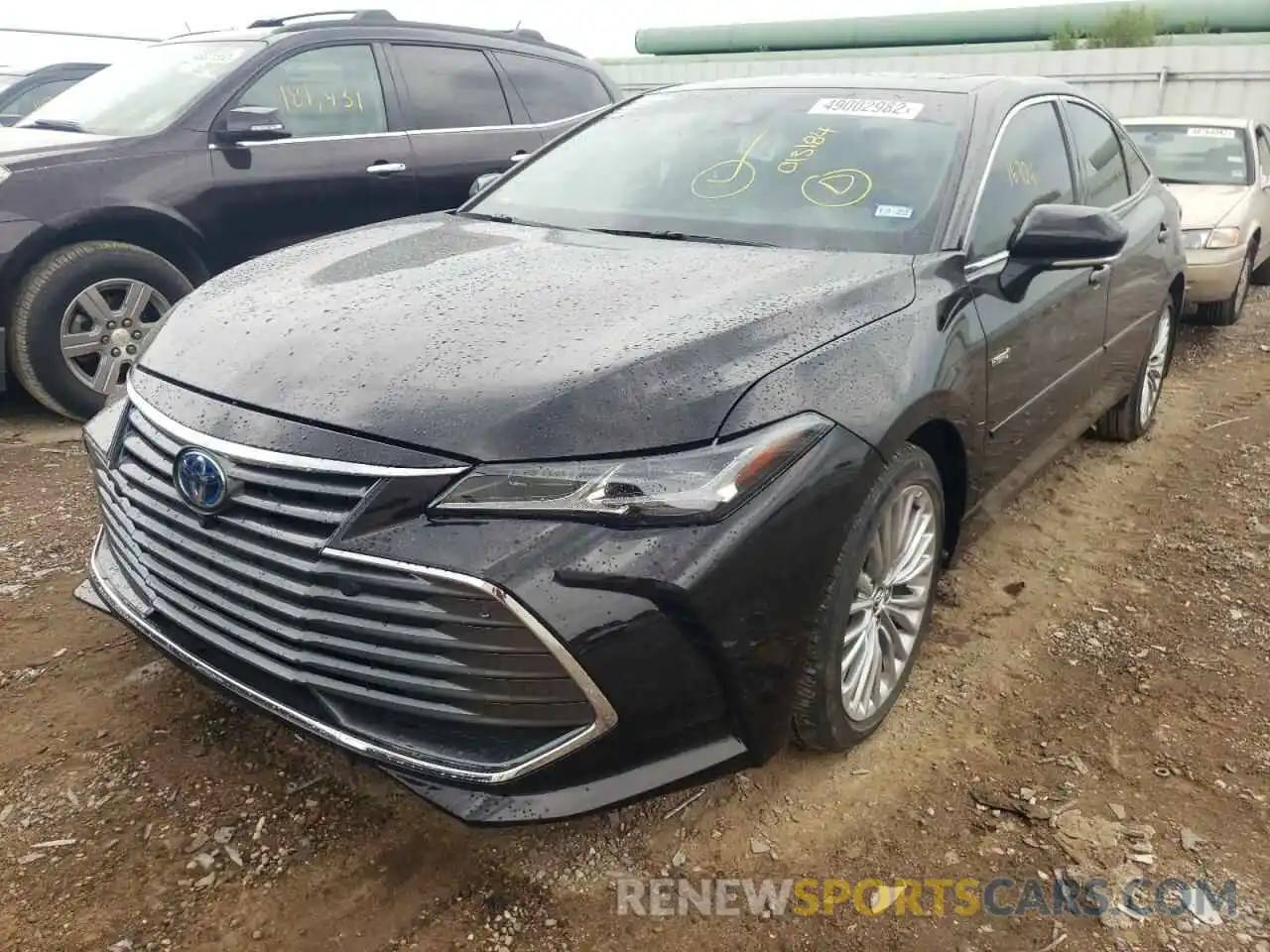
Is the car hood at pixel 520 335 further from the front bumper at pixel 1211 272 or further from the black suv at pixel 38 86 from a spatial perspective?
the black suv at pixel 38 86

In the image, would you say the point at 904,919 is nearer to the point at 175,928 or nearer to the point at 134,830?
the point at 175,928

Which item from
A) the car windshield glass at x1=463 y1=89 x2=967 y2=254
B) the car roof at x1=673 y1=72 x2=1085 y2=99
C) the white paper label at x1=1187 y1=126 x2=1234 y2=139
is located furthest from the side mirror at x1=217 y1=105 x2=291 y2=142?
the white paper label at x1=1187 y1=126 x2=1234 y2=139

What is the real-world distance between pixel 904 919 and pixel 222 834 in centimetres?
144

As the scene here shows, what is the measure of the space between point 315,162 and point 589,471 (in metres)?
3.95

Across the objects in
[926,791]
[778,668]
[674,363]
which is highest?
[674,363]

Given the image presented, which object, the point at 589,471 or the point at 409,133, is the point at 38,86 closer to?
the point at 409,133

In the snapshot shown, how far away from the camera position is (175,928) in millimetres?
1906

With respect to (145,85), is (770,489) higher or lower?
lower

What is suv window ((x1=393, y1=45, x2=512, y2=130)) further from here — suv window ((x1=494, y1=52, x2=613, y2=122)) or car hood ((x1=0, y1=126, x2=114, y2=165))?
car hood ((x1=0, y1=126, x2=114, y2=165))

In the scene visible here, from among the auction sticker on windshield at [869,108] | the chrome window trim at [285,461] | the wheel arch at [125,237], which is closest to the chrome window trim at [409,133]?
the wheel arch at [125,237]

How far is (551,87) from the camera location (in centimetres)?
614

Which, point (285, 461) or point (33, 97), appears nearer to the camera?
point (285, 461)

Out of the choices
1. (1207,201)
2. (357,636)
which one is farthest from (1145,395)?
(357,636)

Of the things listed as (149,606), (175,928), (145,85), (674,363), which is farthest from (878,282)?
(145,85)
